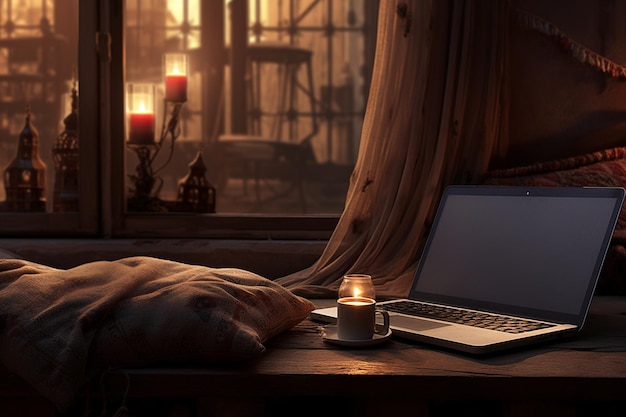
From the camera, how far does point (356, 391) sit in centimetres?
91

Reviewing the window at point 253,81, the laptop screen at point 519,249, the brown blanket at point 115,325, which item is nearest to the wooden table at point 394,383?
the brown blanket at point 115,325

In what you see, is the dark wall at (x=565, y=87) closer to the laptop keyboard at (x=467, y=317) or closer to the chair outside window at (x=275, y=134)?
the laptop keyboard at (x=467, y=317)

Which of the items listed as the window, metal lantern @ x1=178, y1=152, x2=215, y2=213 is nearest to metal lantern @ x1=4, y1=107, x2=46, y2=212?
metal lantern @ x1=178, y1=152, x2=215, y2=213

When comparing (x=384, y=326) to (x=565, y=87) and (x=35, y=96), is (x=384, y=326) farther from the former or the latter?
(x=35, y=96)

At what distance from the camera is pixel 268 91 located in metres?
3.66

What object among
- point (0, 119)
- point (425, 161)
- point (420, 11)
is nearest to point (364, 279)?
point (425, 161)

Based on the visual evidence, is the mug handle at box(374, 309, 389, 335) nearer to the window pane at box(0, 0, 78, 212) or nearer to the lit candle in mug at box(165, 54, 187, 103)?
the window pane at box(0, 0, 78, 212)

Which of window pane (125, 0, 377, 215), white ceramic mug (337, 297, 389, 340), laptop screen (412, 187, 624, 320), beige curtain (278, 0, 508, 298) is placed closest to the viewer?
white ceramic mug (337, 297, 389, 340)

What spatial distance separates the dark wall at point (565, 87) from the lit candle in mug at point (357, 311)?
0.98 m

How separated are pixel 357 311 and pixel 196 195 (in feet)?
4.59

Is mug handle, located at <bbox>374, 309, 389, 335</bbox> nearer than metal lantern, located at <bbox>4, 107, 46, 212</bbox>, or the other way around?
mug handle, located at <bbox>374, 309, 389, 335</bbox>

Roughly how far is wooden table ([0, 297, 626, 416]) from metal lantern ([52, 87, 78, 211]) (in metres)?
1.30

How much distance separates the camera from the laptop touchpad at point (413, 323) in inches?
43.8

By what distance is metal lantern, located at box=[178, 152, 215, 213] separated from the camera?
234 centimetres
